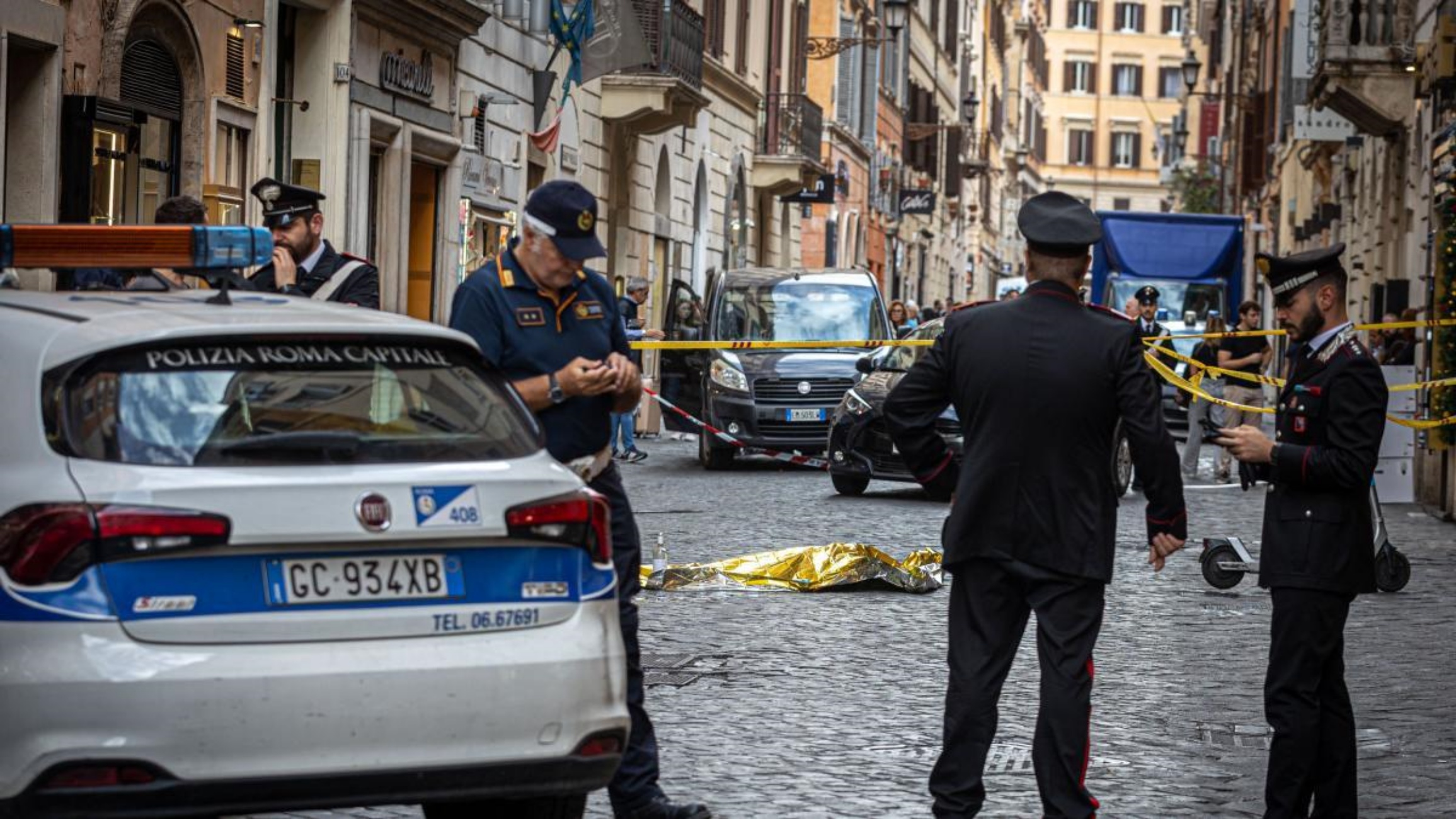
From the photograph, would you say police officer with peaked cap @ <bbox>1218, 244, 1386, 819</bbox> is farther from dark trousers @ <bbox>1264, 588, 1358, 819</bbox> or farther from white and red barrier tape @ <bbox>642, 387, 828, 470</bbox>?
white and red barrier tape @ <bbox>642, 387, 828, 470</bbox>

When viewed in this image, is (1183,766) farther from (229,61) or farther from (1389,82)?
(1389,82)

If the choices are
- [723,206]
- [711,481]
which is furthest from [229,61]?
[723,206]

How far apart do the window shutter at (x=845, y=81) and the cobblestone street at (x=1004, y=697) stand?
38.5 m

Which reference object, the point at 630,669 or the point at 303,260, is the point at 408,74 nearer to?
the point at 303,260

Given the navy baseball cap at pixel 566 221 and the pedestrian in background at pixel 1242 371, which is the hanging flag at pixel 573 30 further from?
the navy baseball cap at pixel 566 221

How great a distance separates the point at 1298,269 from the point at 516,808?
2.82 m

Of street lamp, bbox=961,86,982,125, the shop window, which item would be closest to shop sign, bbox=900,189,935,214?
street lamp, bbox=961,86,982,125

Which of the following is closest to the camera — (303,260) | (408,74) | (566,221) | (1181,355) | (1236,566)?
(566,221)

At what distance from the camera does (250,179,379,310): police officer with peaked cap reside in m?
9.33

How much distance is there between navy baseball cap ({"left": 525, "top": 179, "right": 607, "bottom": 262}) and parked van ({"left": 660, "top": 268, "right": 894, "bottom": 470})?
16.3 m

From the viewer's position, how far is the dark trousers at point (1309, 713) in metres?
6.77

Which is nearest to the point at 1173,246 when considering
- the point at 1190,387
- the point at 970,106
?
the point at 1190,387

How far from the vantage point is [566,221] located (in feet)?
21.8

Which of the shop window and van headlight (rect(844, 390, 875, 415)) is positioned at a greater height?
the shop window
